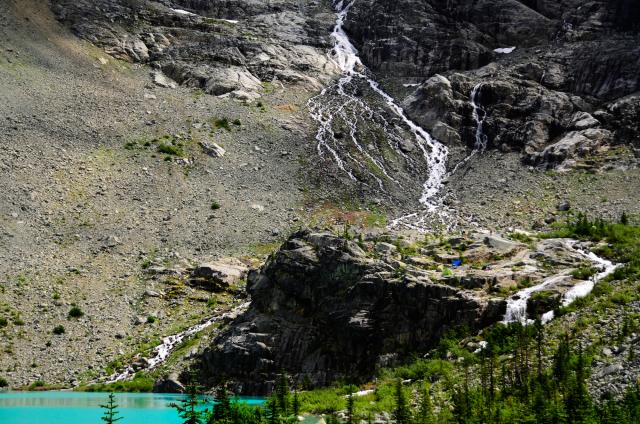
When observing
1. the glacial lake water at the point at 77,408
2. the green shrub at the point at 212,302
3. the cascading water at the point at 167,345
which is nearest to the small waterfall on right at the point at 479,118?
the green shrub at the point at 212,302

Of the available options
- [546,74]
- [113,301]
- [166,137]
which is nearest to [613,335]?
[113,301]

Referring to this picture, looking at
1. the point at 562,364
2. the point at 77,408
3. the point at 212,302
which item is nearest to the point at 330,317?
the point at 212,302

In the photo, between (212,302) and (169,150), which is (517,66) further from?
(212,302)

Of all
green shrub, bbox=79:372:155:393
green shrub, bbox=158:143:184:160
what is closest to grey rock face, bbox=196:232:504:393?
green shrub, bbox=79:372:155:393

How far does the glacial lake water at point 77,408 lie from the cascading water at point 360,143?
124 ft

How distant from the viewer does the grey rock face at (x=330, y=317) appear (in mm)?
46281

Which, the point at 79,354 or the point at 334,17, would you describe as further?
the point at 334,17

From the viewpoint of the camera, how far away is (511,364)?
35.3 metres

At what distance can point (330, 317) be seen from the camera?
49812 millimetres

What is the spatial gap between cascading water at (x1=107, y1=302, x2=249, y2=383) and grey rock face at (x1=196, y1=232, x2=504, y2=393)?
4.42 meters

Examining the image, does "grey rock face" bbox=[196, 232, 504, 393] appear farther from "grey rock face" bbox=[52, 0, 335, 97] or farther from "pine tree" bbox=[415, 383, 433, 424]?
"grey rock face" bbox=[52, 0, 335, 97]

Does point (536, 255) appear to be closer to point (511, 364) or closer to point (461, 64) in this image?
point (511, 364)

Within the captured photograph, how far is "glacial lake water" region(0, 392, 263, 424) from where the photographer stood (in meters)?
36.3

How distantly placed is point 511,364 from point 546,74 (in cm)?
7246
